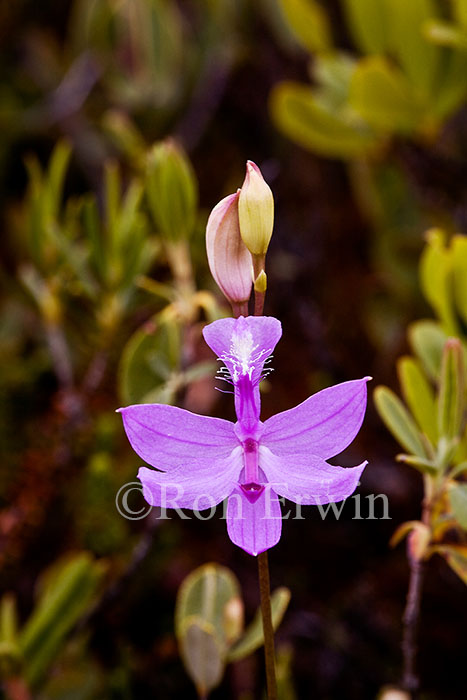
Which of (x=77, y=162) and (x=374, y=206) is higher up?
(x=77, y=162)

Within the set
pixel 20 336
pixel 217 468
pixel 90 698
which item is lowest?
pixel 90 698

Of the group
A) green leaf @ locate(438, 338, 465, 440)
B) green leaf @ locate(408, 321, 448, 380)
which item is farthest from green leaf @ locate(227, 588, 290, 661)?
green leaf @ locate(408, 321, 448, 380)

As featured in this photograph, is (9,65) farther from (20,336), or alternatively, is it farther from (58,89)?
(20,336)

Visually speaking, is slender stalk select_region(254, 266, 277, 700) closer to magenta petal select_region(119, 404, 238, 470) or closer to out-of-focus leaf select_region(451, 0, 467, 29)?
magenta petal select_region(119, 404, 238, 470)

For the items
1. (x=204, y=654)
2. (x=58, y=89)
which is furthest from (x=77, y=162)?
(x=204, y=654)

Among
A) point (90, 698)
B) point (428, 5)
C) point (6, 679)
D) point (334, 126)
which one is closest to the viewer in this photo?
point (6, 679)
